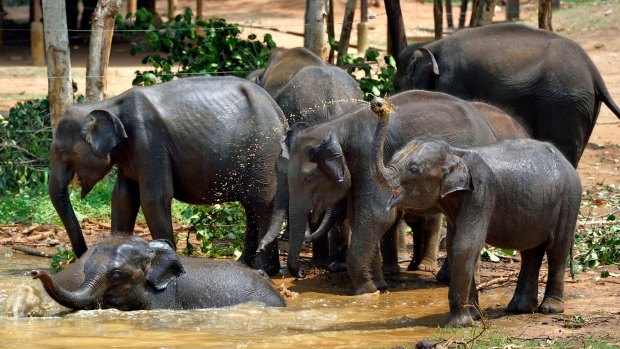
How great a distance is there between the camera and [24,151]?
43.6ft

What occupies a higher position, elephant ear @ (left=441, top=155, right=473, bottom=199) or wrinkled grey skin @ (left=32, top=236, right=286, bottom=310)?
elephant ear @ (left=441, top=155, right=473, bottom=199)

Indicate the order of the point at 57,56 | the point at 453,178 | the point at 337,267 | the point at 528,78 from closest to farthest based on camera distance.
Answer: the point at 453,178 < the point at 337,267 < the point at 528,78 < the point at 57,56

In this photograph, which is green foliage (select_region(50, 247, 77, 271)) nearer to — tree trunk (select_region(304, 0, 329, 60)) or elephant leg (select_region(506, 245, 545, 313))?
elephant leg (select_region(506, 245, 545, 313))

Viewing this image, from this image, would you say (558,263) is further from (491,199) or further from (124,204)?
(124,204)

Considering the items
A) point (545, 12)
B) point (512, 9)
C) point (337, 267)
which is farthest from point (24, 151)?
point (512, 9)

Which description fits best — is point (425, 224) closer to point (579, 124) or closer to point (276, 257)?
point (276, 257)

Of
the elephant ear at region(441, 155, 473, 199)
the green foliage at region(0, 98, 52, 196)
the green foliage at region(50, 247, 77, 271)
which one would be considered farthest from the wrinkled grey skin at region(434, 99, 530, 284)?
the green foliage at region(0, 98, 52, 196)

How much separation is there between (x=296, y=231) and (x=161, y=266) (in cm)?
113

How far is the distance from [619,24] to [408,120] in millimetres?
18464

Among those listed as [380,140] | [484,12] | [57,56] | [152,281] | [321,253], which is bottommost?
[321,253]

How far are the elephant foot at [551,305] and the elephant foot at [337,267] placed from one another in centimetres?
219

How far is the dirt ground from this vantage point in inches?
307

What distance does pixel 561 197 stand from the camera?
26.5 feet

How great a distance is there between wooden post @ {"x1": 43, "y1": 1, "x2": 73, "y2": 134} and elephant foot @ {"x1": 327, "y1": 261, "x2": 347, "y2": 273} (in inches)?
162
